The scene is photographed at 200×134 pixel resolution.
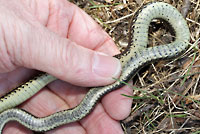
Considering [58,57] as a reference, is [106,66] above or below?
below

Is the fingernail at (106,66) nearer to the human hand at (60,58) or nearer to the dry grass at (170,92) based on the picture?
the human hand at (60,58)

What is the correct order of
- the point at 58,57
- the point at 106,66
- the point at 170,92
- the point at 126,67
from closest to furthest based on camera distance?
the point at 58,57, the point at 106,66, the point at 126,67, the point at 170,92

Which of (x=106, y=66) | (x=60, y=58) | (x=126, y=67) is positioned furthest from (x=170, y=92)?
(x=60, y=58)

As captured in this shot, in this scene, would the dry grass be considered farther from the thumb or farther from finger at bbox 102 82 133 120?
the thumb

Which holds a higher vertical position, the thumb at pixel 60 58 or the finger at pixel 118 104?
the thumb at pixel 60 58

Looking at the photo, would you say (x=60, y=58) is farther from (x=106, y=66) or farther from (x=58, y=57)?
(x=106, y=66)

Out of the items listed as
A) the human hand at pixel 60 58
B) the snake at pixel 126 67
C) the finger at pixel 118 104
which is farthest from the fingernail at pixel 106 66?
the finger at pixel 118 104
